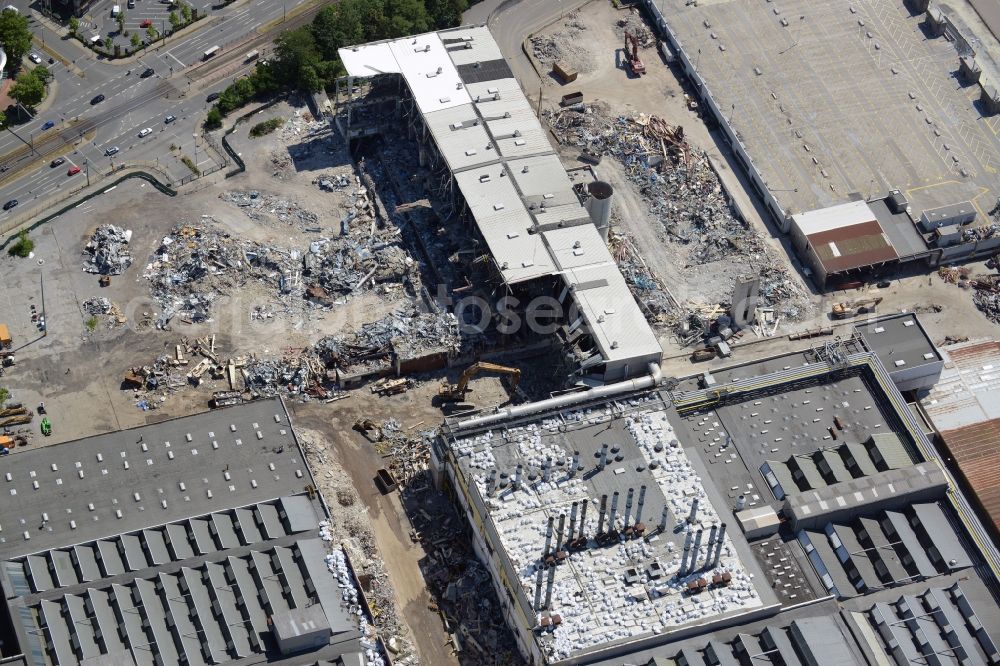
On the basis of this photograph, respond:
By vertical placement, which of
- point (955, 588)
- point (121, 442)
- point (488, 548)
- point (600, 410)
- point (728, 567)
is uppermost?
point (121, 442)

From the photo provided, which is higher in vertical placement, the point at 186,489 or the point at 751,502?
the point at 186,489

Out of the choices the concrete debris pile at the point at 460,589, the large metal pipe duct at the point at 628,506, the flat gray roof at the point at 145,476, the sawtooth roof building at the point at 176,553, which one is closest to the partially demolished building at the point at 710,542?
the large metal pipe duct at the point at 628,506

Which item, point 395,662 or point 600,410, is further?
point 600,410

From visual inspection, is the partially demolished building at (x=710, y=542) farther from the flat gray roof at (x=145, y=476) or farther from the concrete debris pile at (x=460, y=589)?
the flat gray roof at (x=145, y=476)

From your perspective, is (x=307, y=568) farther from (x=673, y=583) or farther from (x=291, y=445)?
(x=673, y=583)

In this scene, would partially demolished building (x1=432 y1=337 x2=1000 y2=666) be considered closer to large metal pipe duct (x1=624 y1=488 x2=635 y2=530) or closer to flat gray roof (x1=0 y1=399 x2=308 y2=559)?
large metal pipe duct (x1=624 y1=488 x2=635 y2=530)

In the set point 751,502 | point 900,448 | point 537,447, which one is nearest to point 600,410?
point 537,447

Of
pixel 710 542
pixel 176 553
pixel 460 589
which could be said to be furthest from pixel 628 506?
pixel 176 553
